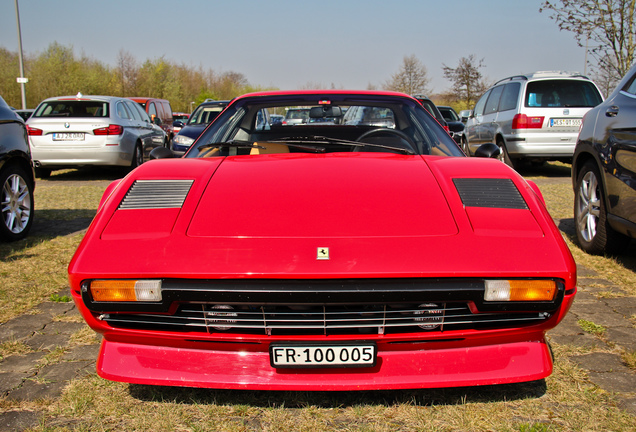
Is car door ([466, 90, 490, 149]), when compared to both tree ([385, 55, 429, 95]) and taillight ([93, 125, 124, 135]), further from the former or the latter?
tree ([385, 55, 429, 95])

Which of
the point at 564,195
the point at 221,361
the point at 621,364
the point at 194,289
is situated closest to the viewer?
the point at 194,289

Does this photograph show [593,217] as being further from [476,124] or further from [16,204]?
[476,124]

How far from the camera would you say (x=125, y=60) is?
4484 centimetres

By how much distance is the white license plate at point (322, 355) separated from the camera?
190 cm

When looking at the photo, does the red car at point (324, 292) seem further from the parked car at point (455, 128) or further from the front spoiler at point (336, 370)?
the parked car at point (455, 128)

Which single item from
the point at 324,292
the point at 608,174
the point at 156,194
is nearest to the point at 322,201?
the point at 324,292

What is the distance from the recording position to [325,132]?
3719 millimetres

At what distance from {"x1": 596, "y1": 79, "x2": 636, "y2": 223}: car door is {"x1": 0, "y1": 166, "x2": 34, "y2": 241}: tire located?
5.19m

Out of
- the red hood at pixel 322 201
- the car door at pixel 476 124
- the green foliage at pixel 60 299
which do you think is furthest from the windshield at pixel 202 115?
the red hood at pixel 322 201

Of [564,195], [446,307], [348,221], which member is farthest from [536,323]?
[564,195]

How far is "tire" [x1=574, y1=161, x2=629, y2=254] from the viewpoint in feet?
14.1

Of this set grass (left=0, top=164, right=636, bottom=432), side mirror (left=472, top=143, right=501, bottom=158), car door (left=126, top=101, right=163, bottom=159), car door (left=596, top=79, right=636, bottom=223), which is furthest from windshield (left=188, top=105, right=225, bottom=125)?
grass (left=0, top=164, right=636, bottom=432)

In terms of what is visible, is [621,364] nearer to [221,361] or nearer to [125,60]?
[221,361]

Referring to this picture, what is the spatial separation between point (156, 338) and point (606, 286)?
319cm
